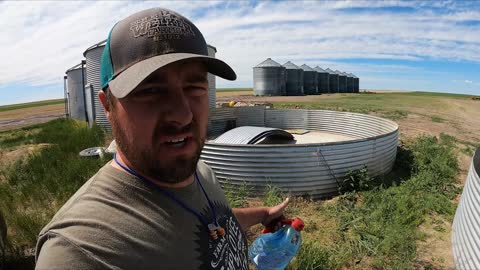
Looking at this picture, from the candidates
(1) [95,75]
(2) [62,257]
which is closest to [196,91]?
(2) [62,257]

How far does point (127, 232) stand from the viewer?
120 centimetres

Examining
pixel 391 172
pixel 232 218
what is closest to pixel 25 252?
pixel 232 218

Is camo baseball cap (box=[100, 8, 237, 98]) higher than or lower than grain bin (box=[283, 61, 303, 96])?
lower

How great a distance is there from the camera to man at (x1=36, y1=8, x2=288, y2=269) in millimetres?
1154

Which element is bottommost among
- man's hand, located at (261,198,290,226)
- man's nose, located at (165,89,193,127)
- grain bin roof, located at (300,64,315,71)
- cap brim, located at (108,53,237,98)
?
man's hand, located at (261,198,290,226)

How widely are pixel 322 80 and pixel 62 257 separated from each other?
63.0m

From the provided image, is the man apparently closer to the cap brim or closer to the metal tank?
the cap brim

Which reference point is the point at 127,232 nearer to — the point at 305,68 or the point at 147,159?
the point at 147,159

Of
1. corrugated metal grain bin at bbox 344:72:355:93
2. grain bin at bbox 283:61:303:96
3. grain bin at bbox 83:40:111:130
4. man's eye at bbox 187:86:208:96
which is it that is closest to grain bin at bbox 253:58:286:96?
grain bin at bbox 283:61:303:96

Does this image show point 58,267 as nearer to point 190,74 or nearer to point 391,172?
point 190,74

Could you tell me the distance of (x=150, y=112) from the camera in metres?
1.24

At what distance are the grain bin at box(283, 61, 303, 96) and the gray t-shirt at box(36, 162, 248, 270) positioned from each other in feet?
170

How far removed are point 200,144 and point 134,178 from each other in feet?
1.00

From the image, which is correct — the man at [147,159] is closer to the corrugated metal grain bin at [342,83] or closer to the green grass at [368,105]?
the green grass at [368,105]
